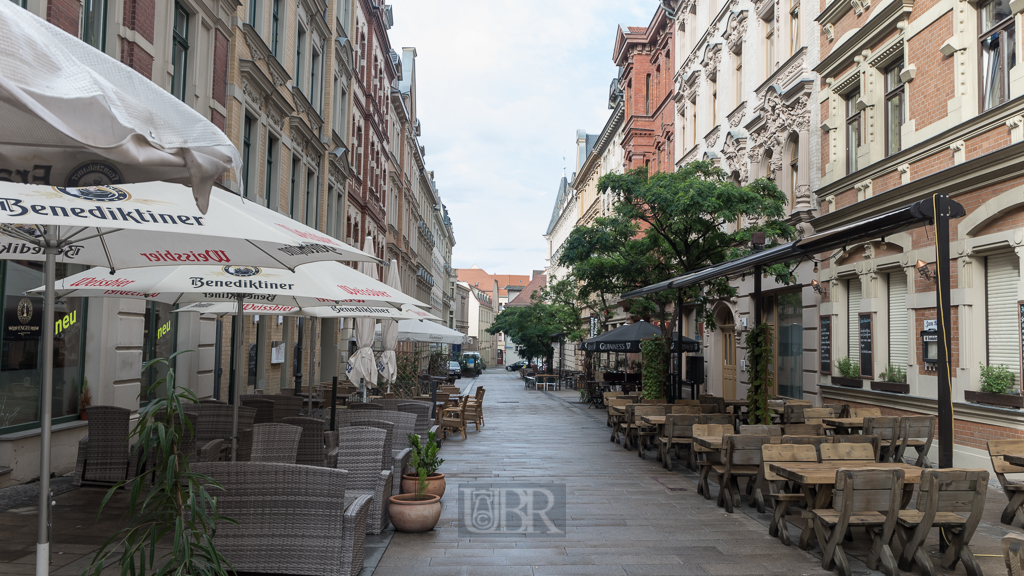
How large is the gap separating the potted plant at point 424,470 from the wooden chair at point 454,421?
8.36 m

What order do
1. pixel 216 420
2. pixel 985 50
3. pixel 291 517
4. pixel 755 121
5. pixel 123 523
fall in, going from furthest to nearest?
pixel 755 121, pixel 985 50, pixel 216 420, pixel 123 523, pixel 291 517

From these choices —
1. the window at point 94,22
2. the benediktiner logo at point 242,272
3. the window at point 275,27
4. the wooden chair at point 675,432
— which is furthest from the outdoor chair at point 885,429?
the window at point 275,27

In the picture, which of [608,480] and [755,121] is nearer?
[608,480]

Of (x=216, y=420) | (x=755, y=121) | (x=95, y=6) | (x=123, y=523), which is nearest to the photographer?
(x=123, y=523)

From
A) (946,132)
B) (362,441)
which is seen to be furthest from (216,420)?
(946,132)

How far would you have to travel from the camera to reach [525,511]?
8719mm

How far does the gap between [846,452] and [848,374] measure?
819 centimetres

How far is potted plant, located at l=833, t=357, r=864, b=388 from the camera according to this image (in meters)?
15.6

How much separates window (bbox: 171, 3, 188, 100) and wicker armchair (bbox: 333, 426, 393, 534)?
29.0 ft

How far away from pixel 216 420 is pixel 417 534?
12.2 feet

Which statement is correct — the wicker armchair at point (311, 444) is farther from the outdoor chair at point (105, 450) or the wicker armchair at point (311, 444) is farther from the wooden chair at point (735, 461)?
the wooden chair at point (735, 461)

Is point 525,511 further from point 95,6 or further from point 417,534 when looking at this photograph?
point 95,6

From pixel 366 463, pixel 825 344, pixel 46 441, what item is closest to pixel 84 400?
pixel 366 463

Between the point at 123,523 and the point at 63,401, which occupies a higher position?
the point at 63,401
